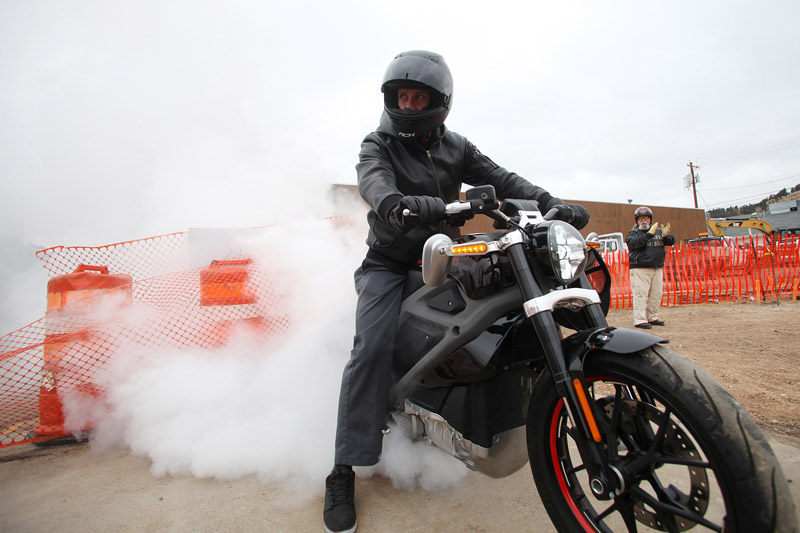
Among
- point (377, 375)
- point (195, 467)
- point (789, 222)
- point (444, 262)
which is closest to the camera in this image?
point (444, 262)

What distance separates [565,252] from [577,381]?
414 millimetres

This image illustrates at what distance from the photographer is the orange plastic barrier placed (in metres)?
9.47

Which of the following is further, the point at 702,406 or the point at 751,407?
the point at 751,407

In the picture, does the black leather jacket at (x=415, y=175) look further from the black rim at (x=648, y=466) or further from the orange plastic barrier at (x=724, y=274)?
the orange plastic barrier at (x=724, y=274)

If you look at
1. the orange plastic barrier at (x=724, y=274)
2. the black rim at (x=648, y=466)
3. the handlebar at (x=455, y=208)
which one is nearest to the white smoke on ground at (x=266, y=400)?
the black rim at (x=648, y=466)

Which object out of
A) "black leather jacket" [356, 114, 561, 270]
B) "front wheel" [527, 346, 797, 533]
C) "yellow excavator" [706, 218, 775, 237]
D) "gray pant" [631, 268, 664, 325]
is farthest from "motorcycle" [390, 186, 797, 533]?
"yellow excavator" [706, 218, 775, 237]

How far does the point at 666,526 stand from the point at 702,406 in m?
0.43

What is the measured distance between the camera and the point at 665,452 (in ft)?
4.00

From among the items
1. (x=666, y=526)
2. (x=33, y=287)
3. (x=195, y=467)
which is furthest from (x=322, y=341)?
(x=33, y=287)

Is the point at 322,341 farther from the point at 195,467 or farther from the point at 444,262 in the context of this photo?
the point at 444,262

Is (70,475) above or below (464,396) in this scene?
below

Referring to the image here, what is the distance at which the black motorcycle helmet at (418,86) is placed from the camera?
1.89 meters

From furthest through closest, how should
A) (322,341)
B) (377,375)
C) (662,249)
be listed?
(662,249)
(322,341)
(377,375)

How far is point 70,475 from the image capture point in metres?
2.54
